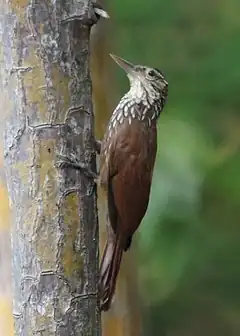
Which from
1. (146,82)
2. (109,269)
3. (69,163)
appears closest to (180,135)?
(146,82)

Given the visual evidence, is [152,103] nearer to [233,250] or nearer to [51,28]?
[233,250]

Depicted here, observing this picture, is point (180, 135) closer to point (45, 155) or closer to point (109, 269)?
point (109, 269)

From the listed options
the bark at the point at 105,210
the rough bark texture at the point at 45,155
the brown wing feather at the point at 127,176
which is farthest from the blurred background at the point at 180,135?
the rough bark texture at the point at 45,155

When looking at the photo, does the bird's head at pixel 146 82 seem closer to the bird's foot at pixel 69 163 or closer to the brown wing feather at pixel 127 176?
the brown wing feather at pixel 127 176

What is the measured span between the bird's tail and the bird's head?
49 centimetres

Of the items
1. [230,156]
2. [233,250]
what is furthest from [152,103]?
[233,250]

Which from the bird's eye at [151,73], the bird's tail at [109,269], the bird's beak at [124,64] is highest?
the bird's eye at [151,73]

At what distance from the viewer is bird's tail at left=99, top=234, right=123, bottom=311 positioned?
8.24ft

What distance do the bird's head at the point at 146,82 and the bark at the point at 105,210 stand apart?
54 millimetres

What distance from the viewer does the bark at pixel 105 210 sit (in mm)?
2879

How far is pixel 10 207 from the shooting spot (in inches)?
92.5

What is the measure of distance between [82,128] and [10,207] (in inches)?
9.3

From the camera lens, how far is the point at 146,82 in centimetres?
297

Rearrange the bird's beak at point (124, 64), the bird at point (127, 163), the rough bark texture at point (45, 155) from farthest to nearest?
the bird's beak at point (124, 64) → the bird at point (127, 163) → the rough bark texture at point (45, 155)
